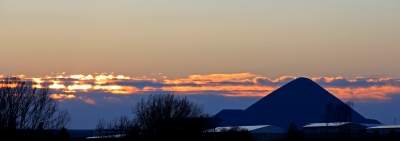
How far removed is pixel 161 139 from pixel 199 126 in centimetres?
386

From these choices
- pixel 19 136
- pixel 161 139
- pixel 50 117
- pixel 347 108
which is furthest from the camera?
pixel 347 108

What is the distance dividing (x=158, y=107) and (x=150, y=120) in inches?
57.8

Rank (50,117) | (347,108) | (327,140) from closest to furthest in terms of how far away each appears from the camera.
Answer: (50,117) < (327,140) < (347,108)

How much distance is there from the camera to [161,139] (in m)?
62.4

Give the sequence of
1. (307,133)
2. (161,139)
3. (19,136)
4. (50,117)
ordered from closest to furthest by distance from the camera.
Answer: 1. (19,136)
2. (50,117)
3. (161,139)
4. (307,133)

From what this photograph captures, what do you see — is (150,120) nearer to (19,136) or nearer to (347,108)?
Answer: (19,136)

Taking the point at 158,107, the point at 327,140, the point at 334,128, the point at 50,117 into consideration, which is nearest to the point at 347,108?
the point at 334,128

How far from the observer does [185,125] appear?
6359cm

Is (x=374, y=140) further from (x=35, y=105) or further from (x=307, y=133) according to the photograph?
(x=35, y=105)

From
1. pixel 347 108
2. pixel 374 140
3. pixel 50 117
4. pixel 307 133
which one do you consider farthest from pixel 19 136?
pixel 347 108

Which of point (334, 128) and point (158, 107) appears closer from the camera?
point (158, 107)

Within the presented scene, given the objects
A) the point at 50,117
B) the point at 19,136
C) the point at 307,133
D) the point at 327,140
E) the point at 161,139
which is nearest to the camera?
the point at 19,136

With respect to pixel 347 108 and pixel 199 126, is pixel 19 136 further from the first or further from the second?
pixel 347 108

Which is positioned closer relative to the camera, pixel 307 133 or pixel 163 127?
pixel 163 127
